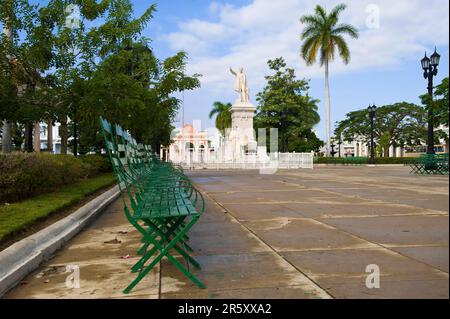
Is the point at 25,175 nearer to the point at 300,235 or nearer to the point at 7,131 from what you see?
the point at 300,235

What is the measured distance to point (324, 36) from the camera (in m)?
41.7

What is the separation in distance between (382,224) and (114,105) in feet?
31.4

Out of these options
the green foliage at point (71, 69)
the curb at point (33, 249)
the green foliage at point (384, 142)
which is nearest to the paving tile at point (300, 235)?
the curb at point (33, 249)

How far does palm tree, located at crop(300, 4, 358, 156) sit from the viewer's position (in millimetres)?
41625

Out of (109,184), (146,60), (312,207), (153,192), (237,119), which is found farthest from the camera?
(237,119)

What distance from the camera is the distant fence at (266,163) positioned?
1367 inches

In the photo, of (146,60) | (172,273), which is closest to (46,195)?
(172,273)

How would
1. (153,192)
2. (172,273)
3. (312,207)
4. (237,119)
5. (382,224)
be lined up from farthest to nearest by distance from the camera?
(237,119), (312,207), (382,224), (153,192), (172,273)

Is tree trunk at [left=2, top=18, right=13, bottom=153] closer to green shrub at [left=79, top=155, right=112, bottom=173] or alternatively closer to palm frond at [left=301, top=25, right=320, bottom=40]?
green shrub at [left=79, top=155, right=112, bottom=173]

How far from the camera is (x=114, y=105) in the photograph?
13.8 meters

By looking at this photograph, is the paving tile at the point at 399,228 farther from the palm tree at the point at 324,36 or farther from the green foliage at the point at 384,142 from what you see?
the green foliage at the point at 384,142

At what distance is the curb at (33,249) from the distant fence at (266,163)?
27.8 meters
